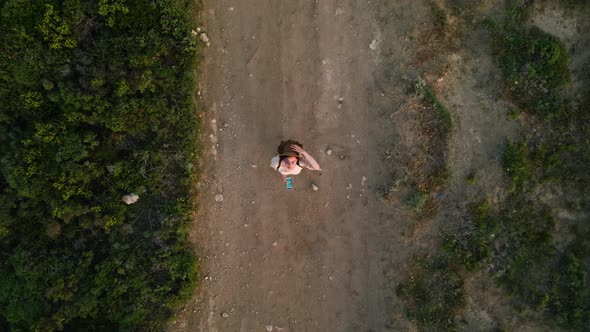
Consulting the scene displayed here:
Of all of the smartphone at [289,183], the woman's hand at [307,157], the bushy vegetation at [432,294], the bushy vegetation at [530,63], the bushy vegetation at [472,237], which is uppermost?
the bushy vegetation at [530,63]

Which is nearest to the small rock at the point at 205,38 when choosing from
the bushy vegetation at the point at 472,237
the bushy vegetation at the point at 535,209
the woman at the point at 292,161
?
the woman at the point at 292,161

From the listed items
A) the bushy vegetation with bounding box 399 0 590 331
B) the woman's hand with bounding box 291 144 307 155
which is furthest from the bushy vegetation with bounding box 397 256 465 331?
the woman's hand with bounding box 291 144 307 155

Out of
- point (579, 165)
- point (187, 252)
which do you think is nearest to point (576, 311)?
point (579, 165)

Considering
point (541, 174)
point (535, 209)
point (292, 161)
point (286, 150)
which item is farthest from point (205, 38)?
point (535, 209)

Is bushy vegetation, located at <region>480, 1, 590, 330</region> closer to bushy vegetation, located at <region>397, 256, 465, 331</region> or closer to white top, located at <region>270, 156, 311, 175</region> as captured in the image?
bushy vegetation, located at <region>397, 256, 465, 331</region>

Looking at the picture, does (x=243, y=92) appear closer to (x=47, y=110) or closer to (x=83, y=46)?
(x=83, y=46)

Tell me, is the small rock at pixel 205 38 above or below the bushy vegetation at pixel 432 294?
above

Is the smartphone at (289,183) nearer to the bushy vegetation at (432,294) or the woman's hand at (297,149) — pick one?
the woman's hand at (297,149)
